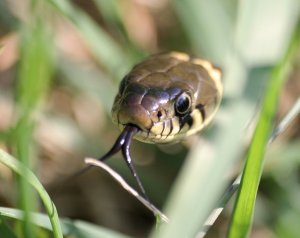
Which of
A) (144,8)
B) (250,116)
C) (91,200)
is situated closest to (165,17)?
(144,8)

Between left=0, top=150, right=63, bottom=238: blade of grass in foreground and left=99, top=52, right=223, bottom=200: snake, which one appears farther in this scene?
left=99, top=52, right=223, bottom=200: snake

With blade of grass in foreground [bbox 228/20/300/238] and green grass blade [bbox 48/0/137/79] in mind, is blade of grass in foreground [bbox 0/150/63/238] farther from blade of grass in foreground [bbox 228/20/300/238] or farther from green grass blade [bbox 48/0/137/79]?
green grass blade [bbox 48/0/137/79]

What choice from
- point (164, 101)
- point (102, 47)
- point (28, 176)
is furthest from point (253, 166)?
point (102, 47)

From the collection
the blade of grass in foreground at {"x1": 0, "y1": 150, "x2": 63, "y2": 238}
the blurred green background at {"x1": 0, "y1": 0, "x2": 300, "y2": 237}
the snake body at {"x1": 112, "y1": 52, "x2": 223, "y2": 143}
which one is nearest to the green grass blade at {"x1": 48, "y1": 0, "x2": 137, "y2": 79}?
the blurred green background at {"x1": 0, "y1": 0, "x2": 300, "y2": 237}

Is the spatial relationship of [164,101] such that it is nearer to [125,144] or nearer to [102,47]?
[125,144]

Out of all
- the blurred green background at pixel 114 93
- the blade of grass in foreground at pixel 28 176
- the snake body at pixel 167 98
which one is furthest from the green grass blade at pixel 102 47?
the blade of grass in foreground at pixel 28 176

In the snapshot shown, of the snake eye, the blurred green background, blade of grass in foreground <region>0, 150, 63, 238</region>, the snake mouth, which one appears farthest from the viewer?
the blurred green background
